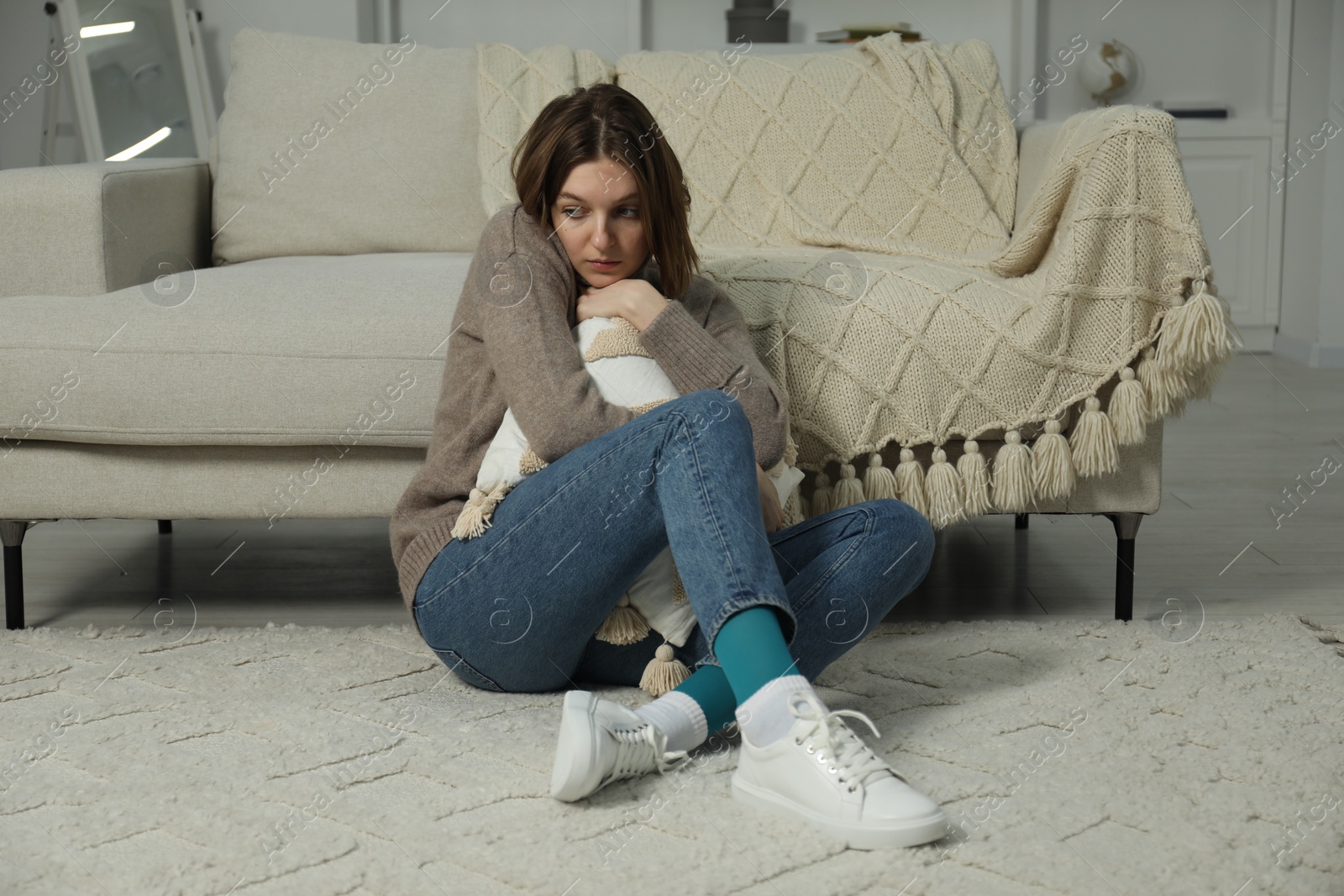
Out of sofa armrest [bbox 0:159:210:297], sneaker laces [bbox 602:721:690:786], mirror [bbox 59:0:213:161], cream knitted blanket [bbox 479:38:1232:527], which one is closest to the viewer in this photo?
sneaker laces [bbox 602:721:690:786]

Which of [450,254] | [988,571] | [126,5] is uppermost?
[126,5]

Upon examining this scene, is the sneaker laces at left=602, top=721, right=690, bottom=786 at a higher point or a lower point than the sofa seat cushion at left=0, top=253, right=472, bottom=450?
lower

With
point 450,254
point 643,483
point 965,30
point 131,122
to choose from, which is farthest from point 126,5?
point 643,483

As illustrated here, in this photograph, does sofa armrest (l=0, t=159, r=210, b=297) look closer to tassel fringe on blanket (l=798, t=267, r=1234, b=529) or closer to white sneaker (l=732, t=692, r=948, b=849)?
tassel fringe on blanket (l=798, t=267, r=1234, b=529)

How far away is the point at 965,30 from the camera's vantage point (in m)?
3.81

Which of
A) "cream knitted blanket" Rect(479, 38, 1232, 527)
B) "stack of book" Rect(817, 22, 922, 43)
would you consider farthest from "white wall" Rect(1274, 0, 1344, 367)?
"cream knitted blanket" Rect(479, 38, 1232, 527)

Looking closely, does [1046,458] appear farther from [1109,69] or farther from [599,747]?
[1109,69]

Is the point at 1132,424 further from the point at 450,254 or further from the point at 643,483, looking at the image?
the point at 450,254

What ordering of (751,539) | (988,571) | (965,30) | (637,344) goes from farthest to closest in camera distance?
(965,30), (988,571), (637,344), (751,539)

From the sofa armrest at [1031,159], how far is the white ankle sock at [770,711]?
105 centimetres

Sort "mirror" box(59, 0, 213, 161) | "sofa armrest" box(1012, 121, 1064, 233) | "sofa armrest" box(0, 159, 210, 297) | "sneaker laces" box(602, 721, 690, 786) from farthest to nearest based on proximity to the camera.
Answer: "mirror" box(59, 0, 213, 161) < "sofa armrest" box(1012, 121, 1064, 233) < "sofa armrest" box(0, 159, 210, 297) < "sneaker laces" box(602, 721, 690, 786)

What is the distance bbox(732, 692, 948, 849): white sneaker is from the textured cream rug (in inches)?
0.7

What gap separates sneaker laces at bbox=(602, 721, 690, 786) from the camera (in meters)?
1.01

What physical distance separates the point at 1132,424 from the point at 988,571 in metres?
0.48
